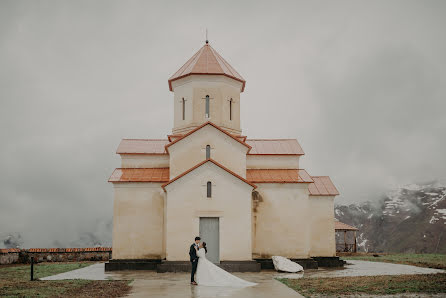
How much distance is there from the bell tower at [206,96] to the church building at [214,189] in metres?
0.06

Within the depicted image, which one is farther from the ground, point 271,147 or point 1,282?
point 271,147

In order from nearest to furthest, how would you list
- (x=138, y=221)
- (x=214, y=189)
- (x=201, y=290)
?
(x=201, y=290) < (x=214, y=189) < (x=138, y=221)

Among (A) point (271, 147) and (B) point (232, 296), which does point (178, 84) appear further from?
(B) point (232, 296)

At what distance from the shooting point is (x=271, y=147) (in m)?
25.5

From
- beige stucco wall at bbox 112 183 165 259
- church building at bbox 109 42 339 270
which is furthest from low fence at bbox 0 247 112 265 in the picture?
church building at bbox 109 42 339 270

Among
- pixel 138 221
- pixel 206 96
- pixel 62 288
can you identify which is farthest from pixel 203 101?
pixel 62 288

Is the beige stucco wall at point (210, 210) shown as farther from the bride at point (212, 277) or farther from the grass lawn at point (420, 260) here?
the grass lawn at point (420, 260)

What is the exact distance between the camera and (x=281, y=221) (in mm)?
22203

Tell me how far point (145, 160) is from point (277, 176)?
7.60 m

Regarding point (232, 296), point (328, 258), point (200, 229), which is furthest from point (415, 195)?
point (232, 296)

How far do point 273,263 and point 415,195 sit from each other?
3904 inches

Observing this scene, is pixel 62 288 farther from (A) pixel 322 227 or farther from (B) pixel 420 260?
(B) pixel 420 260

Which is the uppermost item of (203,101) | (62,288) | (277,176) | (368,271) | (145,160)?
(203,101)

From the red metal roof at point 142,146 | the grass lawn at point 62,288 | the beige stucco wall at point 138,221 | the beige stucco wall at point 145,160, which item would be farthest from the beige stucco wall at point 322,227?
the grass lawn at point 62,288
